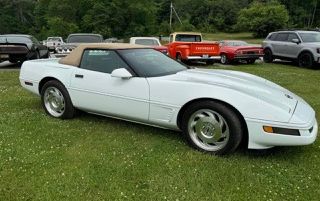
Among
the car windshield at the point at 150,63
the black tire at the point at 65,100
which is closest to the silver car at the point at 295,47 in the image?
→ the car windshield at the point at 150,63

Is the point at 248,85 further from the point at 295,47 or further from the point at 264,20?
the point at 264,20

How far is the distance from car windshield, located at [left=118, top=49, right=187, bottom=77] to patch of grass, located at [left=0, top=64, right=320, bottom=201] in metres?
0.88

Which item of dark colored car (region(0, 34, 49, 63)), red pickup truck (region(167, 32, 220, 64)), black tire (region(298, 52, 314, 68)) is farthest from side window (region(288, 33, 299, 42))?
dark colored car (region(0, 34, 49, 63))

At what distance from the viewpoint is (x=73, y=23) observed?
256 feet

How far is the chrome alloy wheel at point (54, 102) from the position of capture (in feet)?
18.5

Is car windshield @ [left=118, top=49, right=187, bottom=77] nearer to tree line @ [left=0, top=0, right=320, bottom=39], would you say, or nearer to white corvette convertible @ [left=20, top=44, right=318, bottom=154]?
white corvette convertible @ [left=20, top=44, right=318, bottom=154]

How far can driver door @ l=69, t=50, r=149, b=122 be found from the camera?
468 cm

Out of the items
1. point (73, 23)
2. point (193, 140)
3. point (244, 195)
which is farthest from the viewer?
point (73, 23)

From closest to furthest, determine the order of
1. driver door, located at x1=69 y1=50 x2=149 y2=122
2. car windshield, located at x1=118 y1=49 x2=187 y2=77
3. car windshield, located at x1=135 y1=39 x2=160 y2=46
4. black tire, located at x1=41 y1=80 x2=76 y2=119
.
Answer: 1. driver door, located at x1=69 y1=50 x2=149 y2=122
2. car windshield, located at x1=118 y1=49 x2=187 y2=77
3. black tire, located at x1=41 y1=80 x2=76 y2=119
4. car windshield, located at x1=135 y1=39 x2=160 y2=46

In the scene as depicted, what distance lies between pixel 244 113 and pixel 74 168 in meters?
2.00

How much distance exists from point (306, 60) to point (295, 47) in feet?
2.87

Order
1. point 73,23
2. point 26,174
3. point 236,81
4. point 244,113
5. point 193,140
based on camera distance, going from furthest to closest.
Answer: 1. point 73,23
2. point 236,81
3. point 193,140
4. point 244,113
5. point 26,174

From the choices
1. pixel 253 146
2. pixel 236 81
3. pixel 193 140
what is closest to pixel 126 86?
pixel 193 140

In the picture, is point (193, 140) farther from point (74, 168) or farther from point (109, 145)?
point (74, 168)
